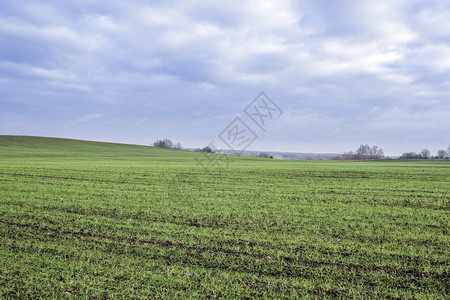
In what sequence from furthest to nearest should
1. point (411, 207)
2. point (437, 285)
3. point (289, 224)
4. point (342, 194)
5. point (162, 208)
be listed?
point (342, 194) < point (411, 207) < point (162, 208) < point (289, 224) < point (437, 285)

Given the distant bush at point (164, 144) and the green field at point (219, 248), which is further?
the distant bush at point (164, 144)

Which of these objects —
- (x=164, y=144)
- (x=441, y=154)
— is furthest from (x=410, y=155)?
(x=164, y=144)

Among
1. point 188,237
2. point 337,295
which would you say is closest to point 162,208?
point 188,237

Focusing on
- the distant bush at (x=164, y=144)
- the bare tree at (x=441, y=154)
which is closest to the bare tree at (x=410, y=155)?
the bare tree at (x=441, y=154)

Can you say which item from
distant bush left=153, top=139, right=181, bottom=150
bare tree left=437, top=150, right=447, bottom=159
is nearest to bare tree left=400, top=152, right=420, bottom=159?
bare tree left=437, top=150, right=447, bottom=159

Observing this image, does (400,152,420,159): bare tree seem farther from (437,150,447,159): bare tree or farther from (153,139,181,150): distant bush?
(153,139,181,150): distant bush

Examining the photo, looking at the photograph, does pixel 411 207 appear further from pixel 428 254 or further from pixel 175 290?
pixel 175 290

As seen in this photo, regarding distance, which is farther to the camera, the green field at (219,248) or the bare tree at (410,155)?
the bare tree at (410,155)

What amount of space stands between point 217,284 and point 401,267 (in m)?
3.44

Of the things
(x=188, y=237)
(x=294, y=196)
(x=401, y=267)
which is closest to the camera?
(x=401, y=267)

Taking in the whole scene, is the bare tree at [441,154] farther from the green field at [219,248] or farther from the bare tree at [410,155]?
the green field at [219,248]

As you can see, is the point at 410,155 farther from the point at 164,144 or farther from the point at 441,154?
the point at 164,144

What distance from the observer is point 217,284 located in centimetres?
461

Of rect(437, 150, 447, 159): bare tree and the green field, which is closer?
the green field
